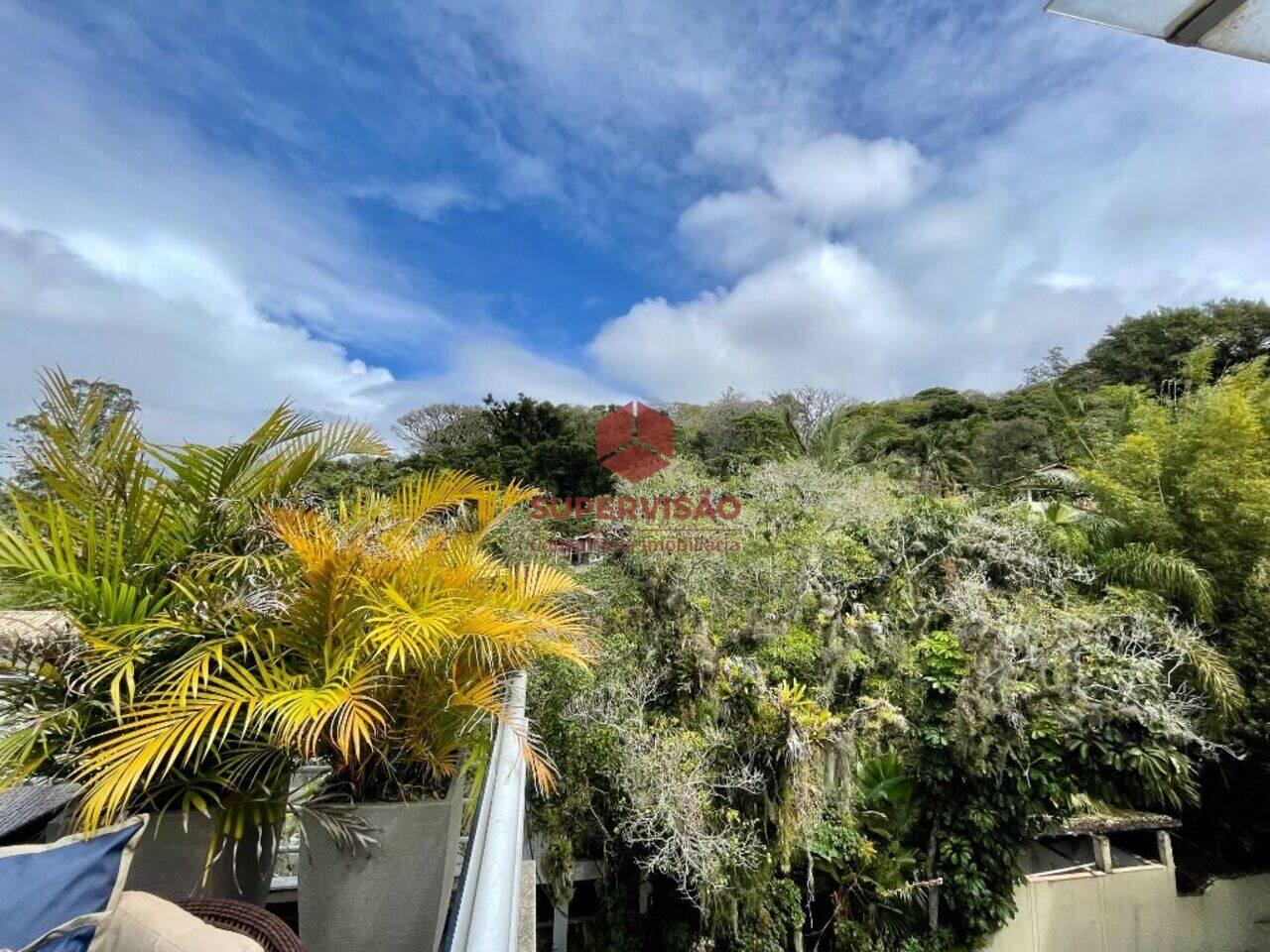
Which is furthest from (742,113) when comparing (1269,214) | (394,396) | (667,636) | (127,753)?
(394,396)

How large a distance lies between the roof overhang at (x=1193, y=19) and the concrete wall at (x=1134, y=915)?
25.4 ft

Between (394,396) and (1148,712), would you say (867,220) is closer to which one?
(1148,712)

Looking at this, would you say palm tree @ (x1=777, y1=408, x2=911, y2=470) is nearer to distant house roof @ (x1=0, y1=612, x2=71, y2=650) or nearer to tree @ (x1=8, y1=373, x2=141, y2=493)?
tree @ (x1=8, y1=373, x2=141, y2=493)

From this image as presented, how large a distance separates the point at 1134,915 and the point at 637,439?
9.45 metres

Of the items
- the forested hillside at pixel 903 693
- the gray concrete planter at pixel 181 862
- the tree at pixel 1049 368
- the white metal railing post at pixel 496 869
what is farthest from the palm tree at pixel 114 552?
the tree at pixel 1049 368

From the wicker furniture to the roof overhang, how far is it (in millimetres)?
2278

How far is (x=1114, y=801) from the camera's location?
514 cm

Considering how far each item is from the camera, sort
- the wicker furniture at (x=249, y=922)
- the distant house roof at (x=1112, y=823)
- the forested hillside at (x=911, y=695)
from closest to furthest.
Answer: the wicker furniture at (x=249, y=922) < the forested hillside at (x=911, y=695) < the distant house roof at (x=1112, y=823)

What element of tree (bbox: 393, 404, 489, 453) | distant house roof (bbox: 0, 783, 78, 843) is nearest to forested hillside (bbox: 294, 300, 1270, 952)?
distant house roof (bbox: 0, 783, 78, 843)

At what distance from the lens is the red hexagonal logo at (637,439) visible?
34.3 feet

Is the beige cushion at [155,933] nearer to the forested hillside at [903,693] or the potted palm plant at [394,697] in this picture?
the potted palm plant at [394,697]

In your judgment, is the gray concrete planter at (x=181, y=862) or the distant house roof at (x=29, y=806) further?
the distant house roof at (x=29, y=806)

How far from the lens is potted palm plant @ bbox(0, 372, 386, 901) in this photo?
1414 millimetres

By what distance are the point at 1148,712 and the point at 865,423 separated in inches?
542
